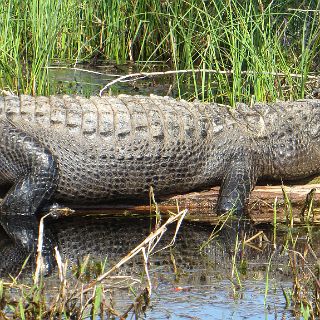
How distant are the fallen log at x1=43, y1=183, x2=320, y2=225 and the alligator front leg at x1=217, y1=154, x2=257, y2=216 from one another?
86 millimetres

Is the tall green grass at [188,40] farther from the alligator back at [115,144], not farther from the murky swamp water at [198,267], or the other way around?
the murky swamp water at [198,267]

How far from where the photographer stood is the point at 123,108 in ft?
25.1

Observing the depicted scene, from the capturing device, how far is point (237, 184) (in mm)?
7547

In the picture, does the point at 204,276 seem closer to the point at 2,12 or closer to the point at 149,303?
the point at 149,303

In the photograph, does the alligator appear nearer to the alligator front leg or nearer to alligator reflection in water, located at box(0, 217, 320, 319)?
the alligator front leg

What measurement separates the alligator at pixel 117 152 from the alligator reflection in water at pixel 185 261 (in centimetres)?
30

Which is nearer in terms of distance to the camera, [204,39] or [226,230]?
[226,230]

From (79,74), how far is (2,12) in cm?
241

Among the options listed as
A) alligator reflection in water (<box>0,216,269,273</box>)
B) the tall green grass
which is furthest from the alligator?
the tall green grass

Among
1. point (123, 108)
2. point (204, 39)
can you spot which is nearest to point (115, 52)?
point (204, 39)

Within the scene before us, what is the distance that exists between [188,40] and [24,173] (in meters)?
2.31

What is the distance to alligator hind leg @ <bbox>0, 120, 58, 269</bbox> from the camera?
7.27 metres

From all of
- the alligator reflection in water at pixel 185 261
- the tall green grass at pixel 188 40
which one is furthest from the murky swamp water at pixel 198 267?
the tall green grass at pixel 188 40

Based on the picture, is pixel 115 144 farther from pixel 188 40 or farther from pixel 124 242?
pixel 188 40
